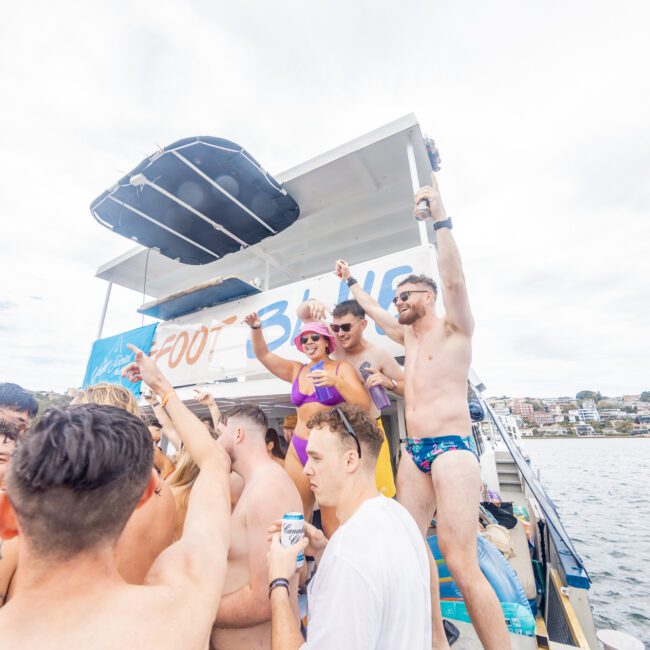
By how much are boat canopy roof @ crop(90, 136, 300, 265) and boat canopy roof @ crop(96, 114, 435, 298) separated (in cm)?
49

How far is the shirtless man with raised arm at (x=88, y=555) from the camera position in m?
0.67

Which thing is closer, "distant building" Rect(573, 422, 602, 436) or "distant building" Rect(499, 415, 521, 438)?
"distant building" Rect(499, 415, 521, 438)

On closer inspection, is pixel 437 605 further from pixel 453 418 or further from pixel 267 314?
pixel 267 314

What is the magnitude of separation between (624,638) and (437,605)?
1766mm

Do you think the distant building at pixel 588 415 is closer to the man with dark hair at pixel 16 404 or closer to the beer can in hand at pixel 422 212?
the beer can in hand at pixel 422 212

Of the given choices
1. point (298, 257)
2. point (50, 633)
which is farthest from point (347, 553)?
point (298, 257)

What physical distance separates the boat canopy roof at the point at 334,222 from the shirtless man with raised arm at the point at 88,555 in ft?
14.0

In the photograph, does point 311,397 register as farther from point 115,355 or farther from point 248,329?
point 115,355

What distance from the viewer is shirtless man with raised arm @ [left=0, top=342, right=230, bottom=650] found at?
0.67m

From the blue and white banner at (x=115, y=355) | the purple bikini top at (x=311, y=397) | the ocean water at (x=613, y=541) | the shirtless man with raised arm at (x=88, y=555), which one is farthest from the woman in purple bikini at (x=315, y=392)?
the ocean water at (x=613, y=541)

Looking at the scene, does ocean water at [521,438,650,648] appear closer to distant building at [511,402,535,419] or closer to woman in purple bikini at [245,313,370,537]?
woman in purple bikini at [245,313,370,537]

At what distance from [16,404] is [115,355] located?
12.9 feet

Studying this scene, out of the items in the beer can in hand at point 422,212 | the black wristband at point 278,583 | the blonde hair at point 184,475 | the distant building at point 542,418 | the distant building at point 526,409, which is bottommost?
the black wristband at point 278,583

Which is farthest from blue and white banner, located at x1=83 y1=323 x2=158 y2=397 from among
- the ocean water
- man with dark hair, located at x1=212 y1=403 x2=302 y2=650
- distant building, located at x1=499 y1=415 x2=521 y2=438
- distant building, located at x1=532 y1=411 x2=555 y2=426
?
distant building, located at x1=532 y1=411 x2=555 y2=426
